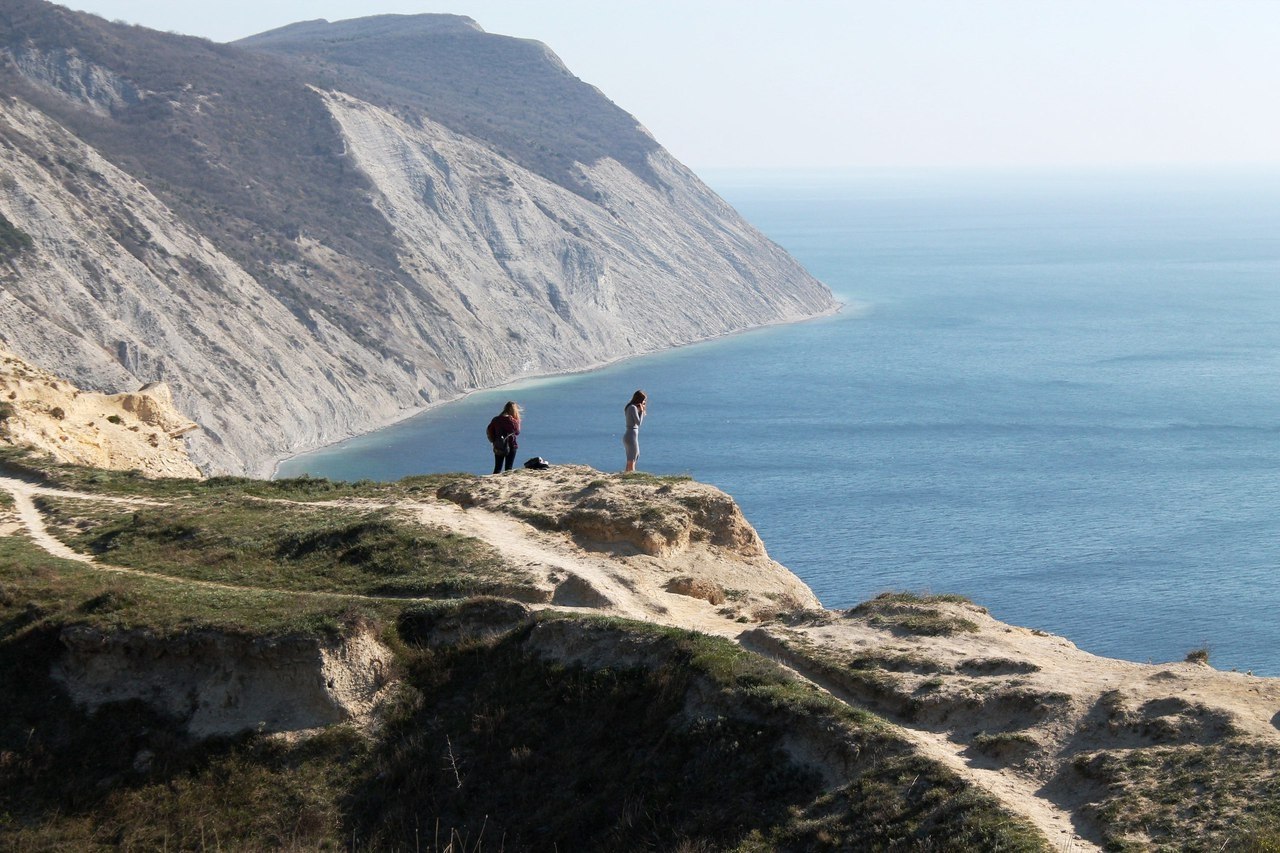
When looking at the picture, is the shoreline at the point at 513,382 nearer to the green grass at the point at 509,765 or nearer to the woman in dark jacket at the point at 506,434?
the woman in dark jacket at the point at 506,434

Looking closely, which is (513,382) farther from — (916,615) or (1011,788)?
(1011,788)

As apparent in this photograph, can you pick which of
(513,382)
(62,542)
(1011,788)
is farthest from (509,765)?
(513,382)

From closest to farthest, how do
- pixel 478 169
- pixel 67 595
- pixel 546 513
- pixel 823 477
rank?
pixel 67 595, pixel 546 513, pixel 823 477, pixel 478 169

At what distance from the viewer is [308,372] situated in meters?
96.4

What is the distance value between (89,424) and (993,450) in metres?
70.4

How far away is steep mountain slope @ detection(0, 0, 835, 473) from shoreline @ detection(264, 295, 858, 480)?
72 cm

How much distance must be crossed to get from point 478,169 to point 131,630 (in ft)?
422

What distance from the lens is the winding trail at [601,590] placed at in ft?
42.5

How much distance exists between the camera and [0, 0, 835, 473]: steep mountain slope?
3337 inches

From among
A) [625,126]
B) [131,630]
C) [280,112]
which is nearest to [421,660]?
[131,630]

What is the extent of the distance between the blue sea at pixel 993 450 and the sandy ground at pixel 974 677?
22721mm

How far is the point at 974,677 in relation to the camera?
615 inches

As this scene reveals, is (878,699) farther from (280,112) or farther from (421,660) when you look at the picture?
(280,112)

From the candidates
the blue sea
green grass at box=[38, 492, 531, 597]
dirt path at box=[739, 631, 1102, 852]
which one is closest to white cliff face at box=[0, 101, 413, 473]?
the blue sea
